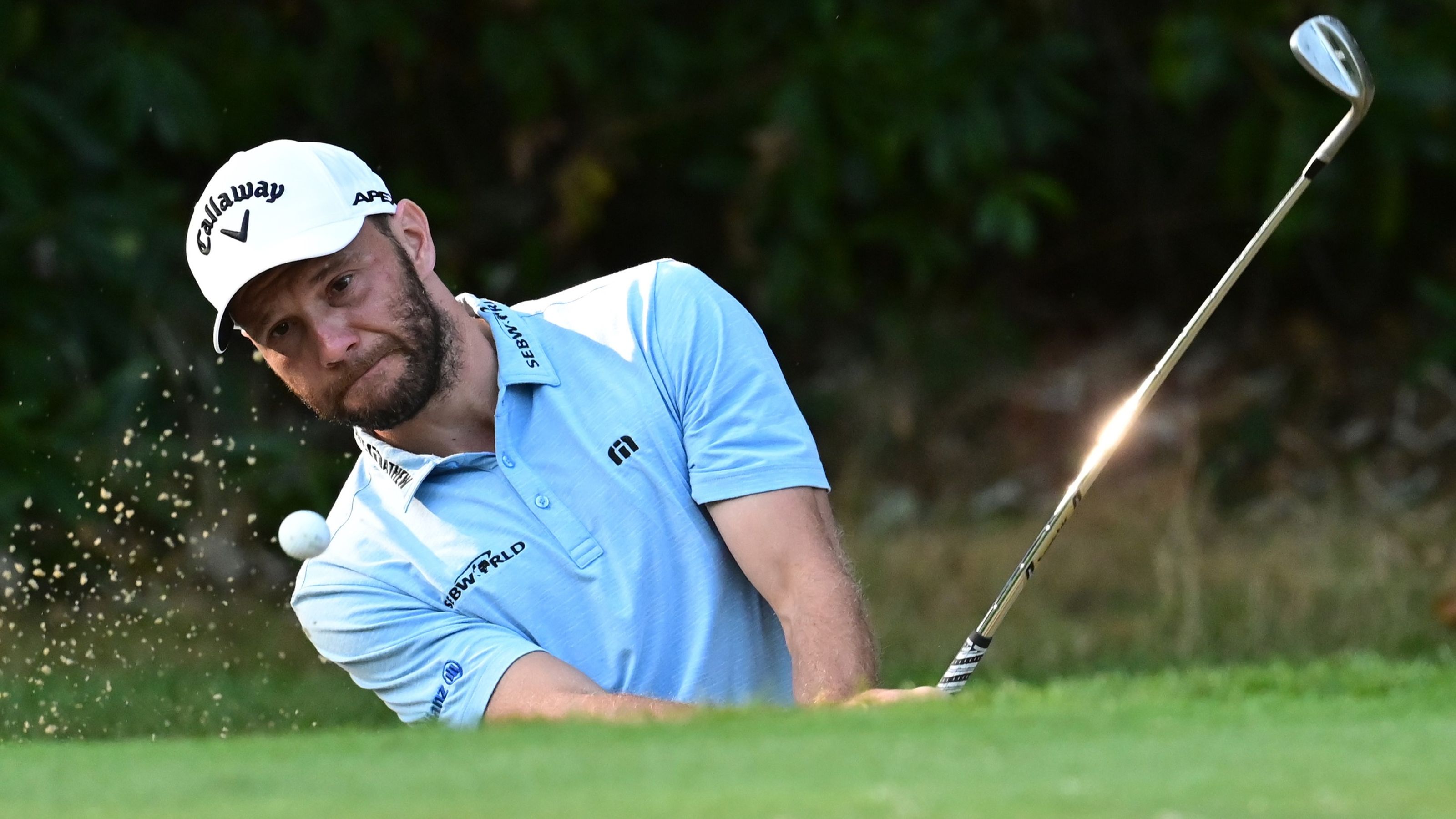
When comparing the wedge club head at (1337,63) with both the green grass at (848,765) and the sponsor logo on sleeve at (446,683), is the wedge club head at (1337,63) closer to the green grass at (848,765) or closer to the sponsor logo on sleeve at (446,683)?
the green grass at (848,765)

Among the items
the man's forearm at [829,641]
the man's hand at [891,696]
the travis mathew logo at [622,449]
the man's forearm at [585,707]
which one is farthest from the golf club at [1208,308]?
the travis mathew logo at [622,449]

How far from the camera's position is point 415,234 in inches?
115

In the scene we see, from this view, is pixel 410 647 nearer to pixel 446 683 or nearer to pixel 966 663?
pixel 446 683

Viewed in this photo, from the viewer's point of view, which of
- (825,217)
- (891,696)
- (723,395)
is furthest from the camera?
(825,217)

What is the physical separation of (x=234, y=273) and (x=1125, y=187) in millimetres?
5325

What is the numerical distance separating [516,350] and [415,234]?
0.73 ft

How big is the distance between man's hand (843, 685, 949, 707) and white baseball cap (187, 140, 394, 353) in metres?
0.89

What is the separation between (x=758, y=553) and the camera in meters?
2.66

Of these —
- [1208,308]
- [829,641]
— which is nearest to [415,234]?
[829,641]

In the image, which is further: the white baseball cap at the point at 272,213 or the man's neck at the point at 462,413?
the man's neck at the point at 462,413

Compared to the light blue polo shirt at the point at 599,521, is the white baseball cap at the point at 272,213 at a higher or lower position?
higher

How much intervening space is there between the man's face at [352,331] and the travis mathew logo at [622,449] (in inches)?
9.7

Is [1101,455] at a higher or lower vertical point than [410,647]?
higher

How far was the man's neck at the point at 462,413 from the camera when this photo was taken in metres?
2.83
